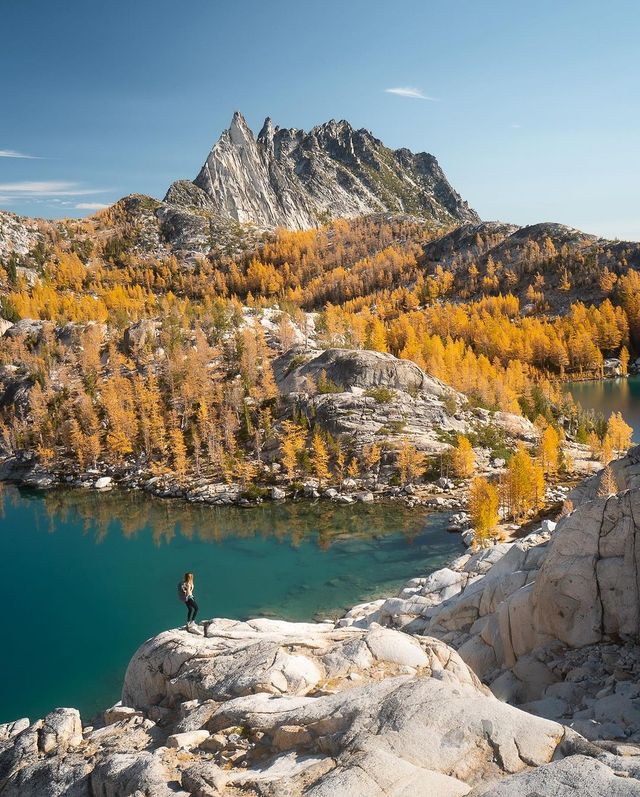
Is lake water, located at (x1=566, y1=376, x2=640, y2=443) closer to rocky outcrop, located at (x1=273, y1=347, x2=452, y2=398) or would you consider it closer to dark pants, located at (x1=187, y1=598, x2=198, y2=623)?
rocky outcrop, located at (x1=273, y1=347, x2=452, y2=398)

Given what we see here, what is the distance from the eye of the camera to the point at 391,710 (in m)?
11.0

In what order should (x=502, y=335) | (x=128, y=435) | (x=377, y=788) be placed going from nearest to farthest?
(x=377, y=788)
(x=128, y=435)
(x=502, y=335)

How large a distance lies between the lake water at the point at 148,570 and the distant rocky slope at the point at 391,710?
17063 mm

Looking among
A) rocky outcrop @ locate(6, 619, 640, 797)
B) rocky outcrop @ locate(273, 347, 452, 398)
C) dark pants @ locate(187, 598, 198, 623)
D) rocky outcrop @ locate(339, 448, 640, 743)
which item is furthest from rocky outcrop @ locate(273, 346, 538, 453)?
rocky outcrop @ locate(6, 619, 640, 797)

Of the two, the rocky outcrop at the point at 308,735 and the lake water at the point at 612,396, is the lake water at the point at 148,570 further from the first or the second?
the lake water at the point at 612,396

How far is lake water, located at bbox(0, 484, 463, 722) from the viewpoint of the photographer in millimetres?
34031

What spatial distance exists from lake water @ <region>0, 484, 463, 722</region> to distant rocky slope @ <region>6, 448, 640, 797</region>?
56.0 ft

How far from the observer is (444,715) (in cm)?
1068

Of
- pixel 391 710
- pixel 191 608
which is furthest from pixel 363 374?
pixel 391 710

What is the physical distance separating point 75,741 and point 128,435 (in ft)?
242

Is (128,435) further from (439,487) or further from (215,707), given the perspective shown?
(215,707)

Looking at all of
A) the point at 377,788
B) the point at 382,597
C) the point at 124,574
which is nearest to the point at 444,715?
the point at 377,788

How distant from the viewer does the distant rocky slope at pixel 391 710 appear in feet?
31.2

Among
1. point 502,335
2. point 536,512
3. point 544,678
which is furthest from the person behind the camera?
point 502,335
